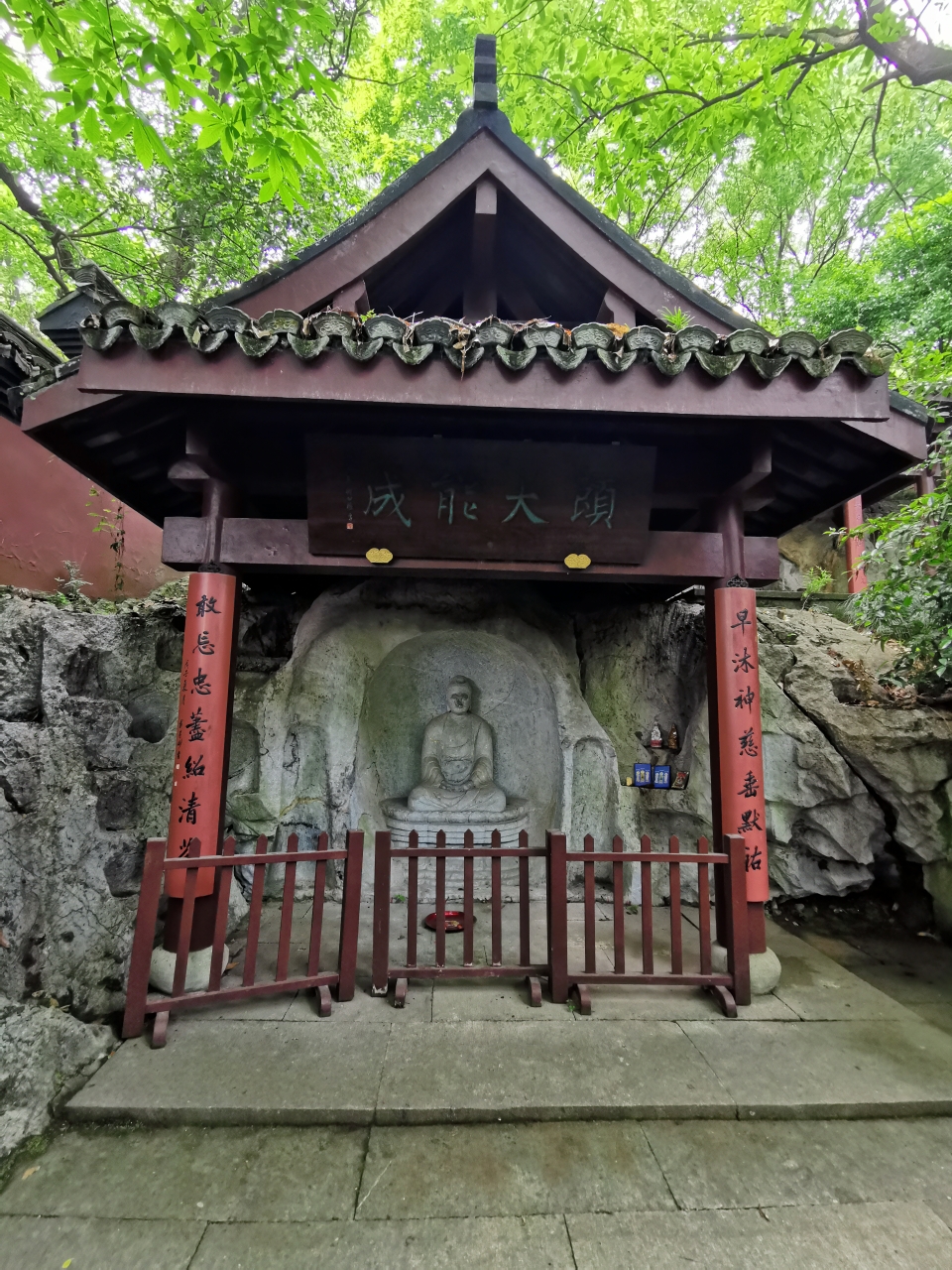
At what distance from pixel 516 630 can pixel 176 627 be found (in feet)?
11.9

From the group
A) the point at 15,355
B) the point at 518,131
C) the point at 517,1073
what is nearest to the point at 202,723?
the point at 517,1073

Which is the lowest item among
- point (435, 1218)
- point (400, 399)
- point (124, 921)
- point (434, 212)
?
point (435, 1218)

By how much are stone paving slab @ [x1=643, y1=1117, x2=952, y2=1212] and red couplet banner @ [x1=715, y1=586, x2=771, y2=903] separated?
1.39 meters

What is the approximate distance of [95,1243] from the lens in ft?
7.32

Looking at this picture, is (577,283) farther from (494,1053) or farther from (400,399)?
(494,1053)

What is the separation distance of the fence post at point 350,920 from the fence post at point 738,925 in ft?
8.39

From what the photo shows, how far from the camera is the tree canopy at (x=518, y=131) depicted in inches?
166

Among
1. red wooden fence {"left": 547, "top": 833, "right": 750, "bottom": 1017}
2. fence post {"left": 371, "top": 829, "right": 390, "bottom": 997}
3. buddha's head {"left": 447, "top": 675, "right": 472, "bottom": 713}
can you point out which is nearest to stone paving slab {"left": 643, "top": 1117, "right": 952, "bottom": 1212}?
red wooden fence {"left": 547, "top": 833, "right": 750, "bottom": 1017}

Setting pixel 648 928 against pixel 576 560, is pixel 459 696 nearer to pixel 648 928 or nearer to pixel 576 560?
pixel 576 560

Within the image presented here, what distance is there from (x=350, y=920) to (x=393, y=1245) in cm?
164

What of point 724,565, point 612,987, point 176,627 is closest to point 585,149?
point 724,565

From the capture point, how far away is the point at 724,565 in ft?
14.6

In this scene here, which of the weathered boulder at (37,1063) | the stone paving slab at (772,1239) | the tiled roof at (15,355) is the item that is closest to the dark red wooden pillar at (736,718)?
the stone paving slab at (772,1239)

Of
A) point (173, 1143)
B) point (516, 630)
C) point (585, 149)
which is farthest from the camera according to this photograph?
point (585, 149)
